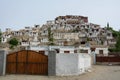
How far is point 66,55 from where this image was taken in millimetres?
20203

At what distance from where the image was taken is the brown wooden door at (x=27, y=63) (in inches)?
805

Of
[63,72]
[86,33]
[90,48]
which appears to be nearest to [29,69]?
[63,72]

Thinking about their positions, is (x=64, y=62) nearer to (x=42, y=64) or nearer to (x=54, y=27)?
(x=42, y=64)

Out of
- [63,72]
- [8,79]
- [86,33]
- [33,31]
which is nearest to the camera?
[8,79]

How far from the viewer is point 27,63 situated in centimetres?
2075

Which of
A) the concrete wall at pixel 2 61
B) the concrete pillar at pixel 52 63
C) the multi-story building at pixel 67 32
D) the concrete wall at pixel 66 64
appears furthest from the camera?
the multi-story building at pixel 67 32

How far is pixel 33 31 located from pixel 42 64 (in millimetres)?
102190

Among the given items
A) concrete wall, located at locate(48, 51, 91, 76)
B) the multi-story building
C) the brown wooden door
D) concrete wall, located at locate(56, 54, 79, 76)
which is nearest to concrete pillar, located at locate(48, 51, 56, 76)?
concrete wall, located at locate(48, 51, 91, 76)

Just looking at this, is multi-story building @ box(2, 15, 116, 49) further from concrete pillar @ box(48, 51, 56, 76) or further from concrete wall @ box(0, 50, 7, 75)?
concrete wall @ box(0, 50, 7, 75)

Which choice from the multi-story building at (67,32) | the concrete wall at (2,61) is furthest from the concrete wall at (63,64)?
the multi-story building at (67,32)

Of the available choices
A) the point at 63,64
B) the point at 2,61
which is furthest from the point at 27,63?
the point at 63,64

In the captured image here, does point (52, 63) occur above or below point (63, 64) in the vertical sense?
above

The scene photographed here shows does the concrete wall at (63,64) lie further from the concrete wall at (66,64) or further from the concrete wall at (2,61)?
the concrete wall at (2,61)

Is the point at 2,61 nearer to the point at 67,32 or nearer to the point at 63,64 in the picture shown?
the point at 63,64
